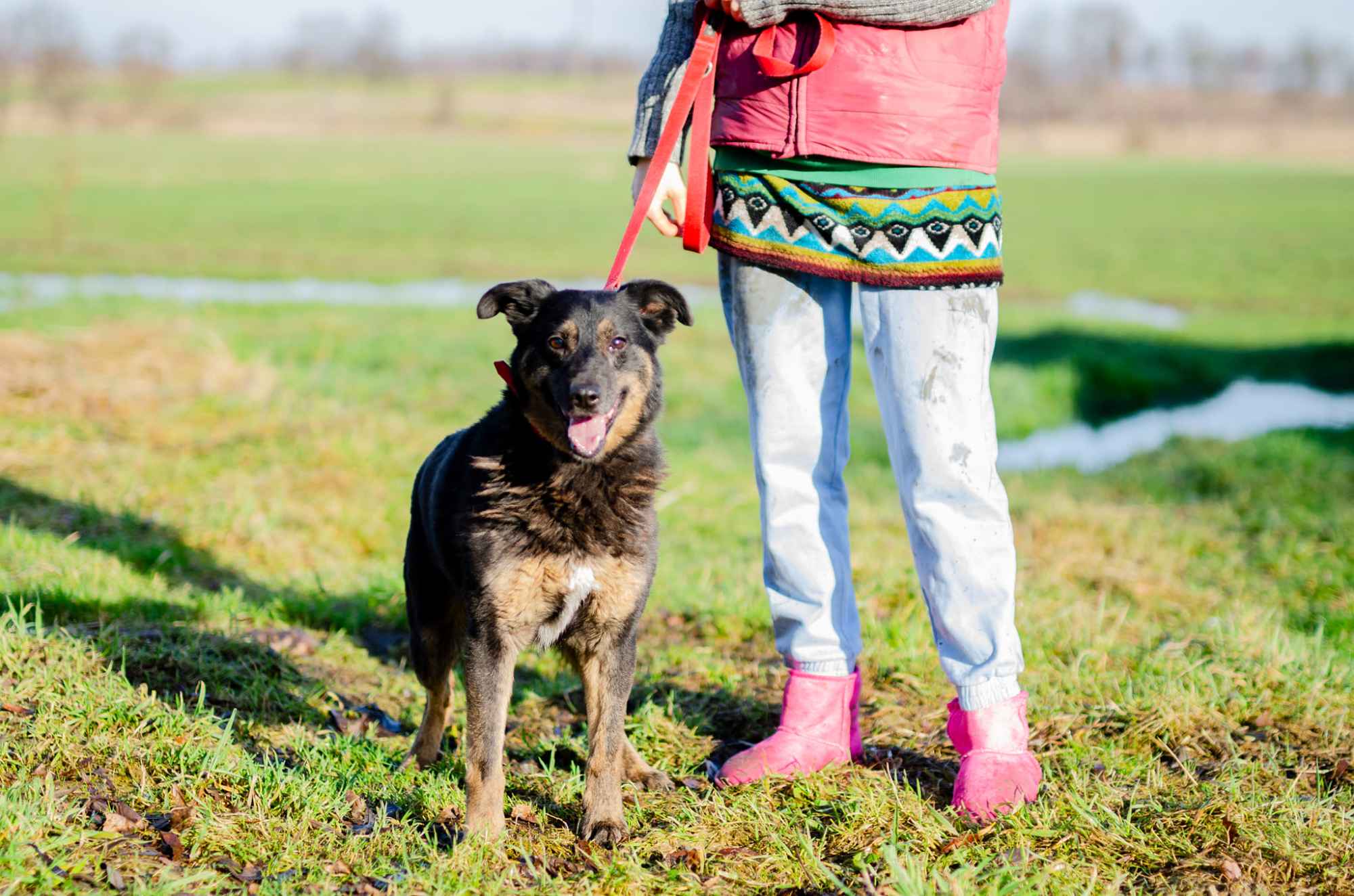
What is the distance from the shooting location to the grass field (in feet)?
10.5

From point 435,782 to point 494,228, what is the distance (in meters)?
28.9

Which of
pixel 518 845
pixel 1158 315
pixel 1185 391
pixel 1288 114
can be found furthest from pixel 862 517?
pixel 1288 114

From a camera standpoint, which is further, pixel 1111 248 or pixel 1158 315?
pixel 1111 248

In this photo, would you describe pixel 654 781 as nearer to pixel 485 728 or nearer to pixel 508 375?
pixel 485 728

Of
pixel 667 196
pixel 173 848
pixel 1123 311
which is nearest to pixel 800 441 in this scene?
pixel 667 196

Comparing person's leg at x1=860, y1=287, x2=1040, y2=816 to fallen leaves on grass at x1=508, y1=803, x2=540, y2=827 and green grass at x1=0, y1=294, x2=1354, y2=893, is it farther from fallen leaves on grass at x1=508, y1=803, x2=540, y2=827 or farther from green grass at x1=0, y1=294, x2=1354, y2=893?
fallen leaves on grass at x1=508, y1=803, x2=540, y2=827

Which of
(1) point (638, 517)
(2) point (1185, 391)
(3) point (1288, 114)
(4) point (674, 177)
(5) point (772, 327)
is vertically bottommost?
(2) point (1185, 391)

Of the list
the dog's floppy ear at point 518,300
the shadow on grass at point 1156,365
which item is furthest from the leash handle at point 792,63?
the shadow on grass at point 1156,365

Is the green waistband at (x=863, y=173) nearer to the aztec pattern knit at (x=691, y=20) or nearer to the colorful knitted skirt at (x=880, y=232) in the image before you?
the colorful knitted skirt at (x=880, y=232)

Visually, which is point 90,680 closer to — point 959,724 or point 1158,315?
point 959,724

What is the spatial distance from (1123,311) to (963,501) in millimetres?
20255

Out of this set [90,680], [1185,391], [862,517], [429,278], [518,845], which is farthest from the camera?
[429,278]

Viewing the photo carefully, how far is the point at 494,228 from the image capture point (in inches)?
1237

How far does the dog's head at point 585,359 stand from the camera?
11.6 ft
